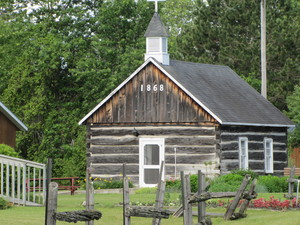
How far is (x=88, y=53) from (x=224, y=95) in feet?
45.1

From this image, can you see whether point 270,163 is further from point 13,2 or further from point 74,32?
point 13,2

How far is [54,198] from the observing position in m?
15.3

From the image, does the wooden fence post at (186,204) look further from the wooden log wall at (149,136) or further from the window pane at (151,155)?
the window pane at (151,155)

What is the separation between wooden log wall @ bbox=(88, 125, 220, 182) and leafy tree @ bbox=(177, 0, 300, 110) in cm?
1576

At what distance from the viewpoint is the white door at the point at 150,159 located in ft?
130

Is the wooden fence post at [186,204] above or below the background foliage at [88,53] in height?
below

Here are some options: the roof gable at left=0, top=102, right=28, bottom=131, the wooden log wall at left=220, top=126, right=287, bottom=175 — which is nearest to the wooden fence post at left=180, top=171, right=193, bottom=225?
the roof gable at left=0, top=102, right=28, bottom=131

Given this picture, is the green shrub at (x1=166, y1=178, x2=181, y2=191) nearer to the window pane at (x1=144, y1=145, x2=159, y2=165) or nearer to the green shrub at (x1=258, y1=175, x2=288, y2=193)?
the window pane at (x1=144, y1=145, x2=159, y2=165)

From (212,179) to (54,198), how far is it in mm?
22504

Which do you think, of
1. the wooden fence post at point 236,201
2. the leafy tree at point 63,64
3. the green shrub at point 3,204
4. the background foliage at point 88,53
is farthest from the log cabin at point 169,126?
the wooden fence post at point 236,201

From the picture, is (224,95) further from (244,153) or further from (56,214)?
(56,214)

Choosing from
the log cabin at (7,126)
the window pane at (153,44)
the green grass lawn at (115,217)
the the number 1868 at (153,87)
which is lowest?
the green grass lawn at (115,217)

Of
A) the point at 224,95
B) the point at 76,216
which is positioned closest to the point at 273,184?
the point at 224,95

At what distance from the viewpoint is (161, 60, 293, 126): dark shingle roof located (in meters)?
39.4
